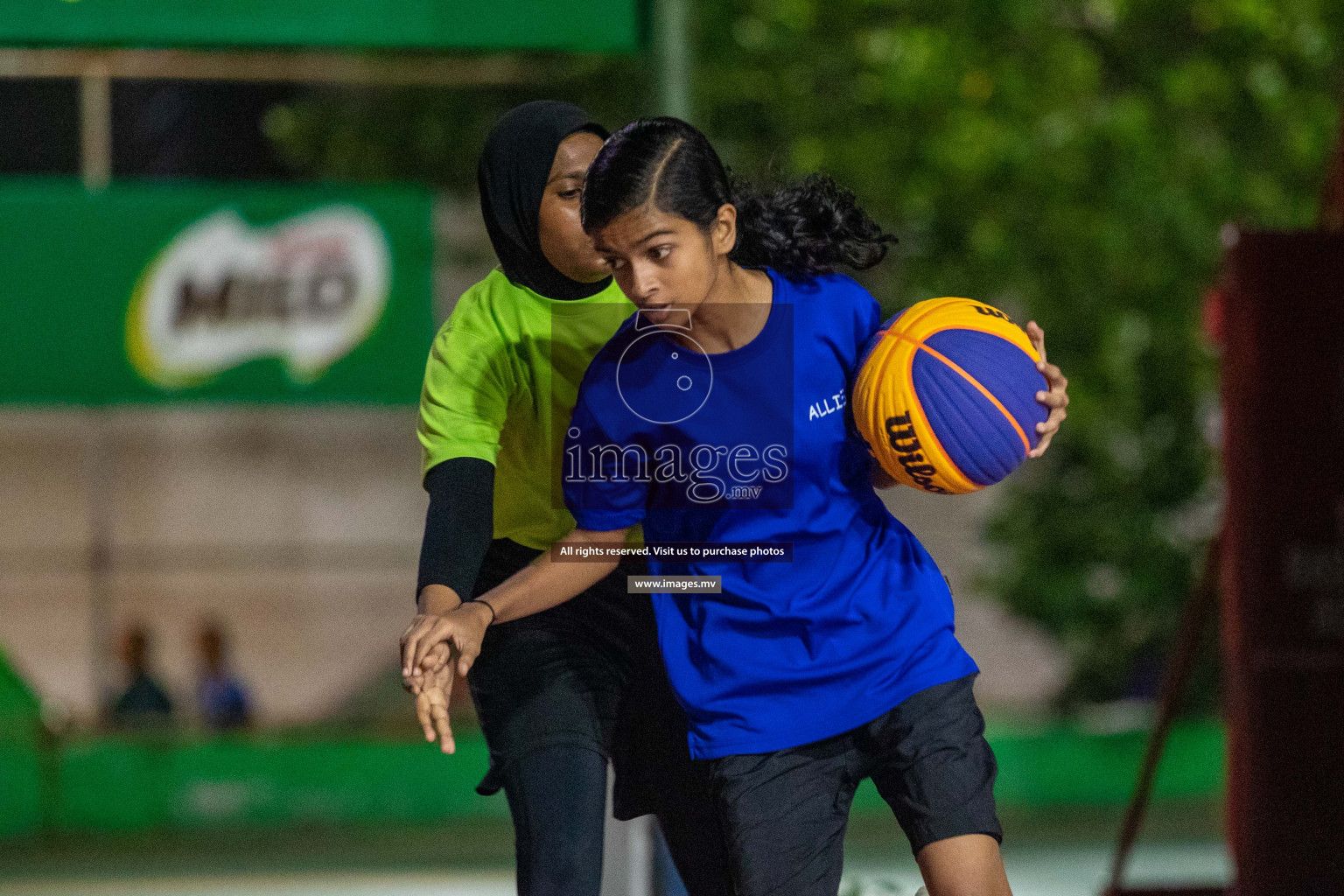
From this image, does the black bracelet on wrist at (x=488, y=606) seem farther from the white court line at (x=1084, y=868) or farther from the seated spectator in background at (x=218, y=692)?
the seated spectator in background at (x=218, y=692)

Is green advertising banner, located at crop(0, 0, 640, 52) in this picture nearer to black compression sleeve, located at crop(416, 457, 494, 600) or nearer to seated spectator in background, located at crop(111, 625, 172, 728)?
black compression sleeve, located at crop(416, 457, 494, 600)

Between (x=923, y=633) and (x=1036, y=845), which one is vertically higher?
(x=923, y=633)

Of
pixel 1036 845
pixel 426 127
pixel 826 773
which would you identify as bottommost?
pixel 1036 845

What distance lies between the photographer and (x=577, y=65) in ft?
33.6

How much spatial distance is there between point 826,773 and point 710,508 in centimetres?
51

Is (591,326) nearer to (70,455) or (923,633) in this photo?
(923,633)

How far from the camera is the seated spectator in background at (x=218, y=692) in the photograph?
36.9ft

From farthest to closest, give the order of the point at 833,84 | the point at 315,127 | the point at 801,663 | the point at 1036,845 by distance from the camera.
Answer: the point at 315,127 < the point at 833,84 < the point at 1036,845 < the point at 801,663

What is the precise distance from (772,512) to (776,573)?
0.35 feet

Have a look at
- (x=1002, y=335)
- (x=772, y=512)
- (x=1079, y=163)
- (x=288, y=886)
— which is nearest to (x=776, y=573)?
(x=772, y=512)

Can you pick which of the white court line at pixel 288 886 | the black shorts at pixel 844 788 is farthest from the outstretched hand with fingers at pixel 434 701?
the white court line at pixel 288 886

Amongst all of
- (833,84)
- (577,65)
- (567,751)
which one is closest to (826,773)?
(567,751)

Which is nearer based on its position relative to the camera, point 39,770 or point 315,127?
point 39,770

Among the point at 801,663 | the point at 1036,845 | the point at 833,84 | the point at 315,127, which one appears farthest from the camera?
the point at 315,127
